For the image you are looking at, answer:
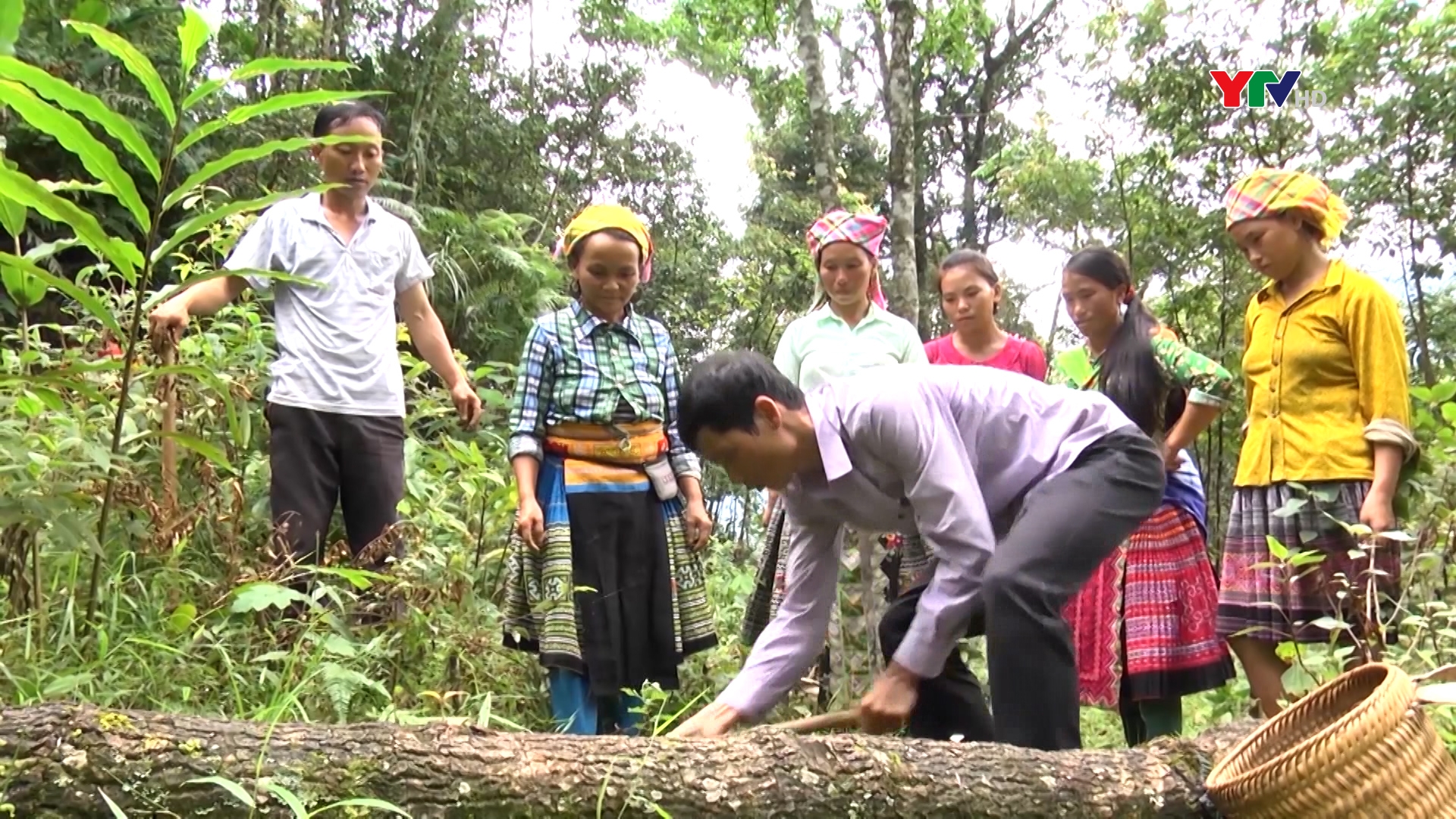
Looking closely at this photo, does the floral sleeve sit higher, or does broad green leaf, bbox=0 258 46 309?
broad green leaf, bbox=0 258 46 309

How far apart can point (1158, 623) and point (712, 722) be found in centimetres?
140

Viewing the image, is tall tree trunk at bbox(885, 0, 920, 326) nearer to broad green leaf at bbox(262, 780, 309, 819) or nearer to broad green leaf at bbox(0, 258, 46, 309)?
broad green leaf at bbox(0, 258, 46, 309)

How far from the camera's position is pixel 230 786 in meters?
1.29

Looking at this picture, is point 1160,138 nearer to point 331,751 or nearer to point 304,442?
point 304,442

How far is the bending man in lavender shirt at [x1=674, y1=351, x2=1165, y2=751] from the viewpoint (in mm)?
1911

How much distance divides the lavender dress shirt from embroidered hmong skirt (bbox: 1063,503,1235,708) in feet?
2.32

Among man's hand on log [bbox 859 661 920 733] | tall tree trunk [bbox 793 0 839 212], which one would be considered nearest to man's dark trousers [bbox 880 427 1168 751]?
man's hand on log [bbox 859 661 920 733]

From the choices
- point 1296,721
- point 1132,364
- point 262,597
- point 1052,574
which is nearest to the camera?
point 1296,721

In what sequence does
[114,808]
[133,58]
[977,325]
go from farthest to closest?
[977,325]
[133,58]
[114,808]

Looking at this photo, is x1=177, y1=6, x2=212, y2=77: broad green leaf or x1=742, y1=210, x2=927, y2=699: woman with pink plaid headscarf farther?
x1=742, y1=210, x2=927, y2=699: woman with pink plaid headscarf

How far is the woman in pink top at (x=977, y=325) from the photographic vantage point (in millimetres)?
3357

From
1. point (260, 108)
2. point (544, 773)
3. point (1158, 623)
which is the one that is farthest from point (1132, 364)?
point (260, 108)

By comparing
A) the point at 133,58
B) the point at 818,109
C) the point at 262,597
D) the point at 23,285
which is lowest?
the point at 262,597

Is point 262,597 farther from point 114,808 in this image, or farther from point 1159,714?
point 1159,714
